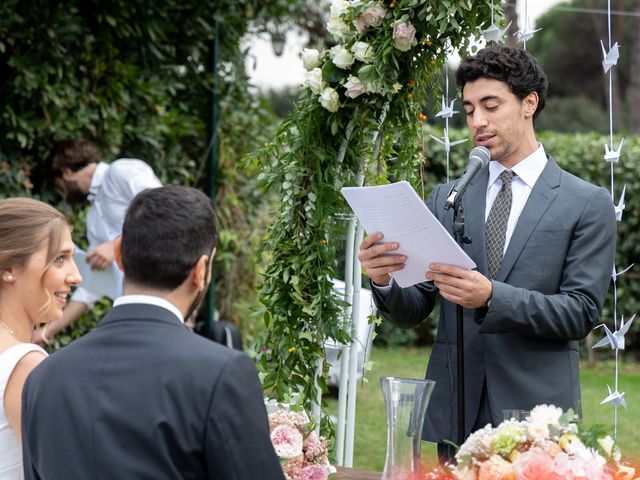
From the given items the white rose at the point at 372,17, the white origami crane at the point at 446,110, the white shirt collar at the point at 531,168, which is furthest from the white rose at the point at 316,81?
the white shirt collar at the point at 531,168

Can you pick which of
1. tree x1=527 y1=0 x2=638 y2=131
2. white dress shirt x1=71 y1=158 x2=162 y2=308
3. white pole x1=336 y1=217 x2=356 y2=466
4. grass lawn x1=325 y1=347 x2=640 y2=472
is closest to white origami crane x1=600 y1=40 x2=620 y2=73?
white pole x1=336 y1=217 x2=356 y2=466

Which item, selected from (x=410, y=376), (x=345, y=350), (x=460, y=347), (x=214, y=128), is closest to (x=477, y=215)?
(x=460, y=347)

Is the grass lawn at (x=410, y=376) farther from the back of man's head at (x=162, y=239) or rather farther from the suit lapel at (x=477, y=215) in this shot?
the back of man's head at (x=162, y=239)

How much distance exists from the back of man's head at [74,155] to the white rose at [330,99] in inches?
107

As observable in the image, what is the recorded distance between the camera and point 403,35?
3066mm

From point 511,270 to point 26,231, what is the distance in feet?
4.36

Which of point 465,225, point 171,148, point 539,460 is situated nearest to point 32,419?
point 539,460

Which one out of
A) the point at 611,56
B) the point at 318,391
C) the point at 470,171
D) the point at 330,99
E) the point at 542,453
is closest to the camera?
the point at 542,453

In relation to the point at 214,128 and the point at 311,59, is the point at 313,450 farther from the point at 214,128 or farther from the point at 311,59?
the point at 214,128

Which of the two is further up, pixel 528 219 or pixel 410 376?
pixel 528 219

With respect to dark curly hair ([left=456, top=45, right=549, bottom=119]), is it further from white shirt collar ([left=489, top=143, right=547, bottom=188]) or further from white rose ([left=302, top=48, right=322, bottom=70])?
white rose ([left=302, top=48, right=322, bottom=70])

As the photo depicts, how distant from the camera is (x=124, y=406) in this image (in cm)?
163

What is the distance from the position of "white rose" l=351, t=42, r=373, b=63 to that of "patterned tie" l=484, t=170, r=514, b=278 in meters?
0.70

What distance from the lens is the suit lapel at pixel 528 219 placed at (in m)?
2.59
